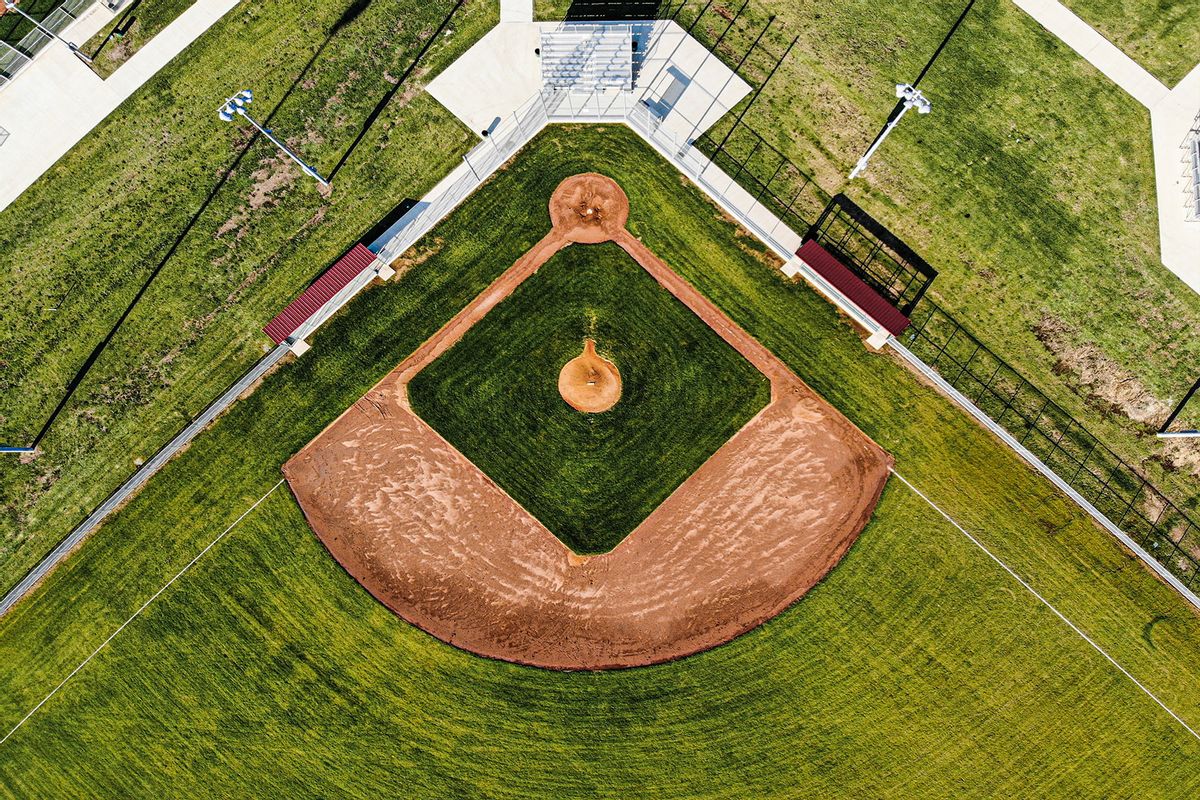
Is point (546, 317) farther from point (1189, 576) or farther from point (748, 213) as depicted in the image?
point (1189, 576)

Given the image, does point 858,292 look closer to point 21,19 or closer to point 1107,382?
point 1107,382

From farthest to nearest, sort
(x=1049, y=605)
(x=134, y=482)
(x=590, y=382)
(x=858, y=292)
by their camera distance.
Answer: (x=134, y=482) → (x=590, y=382) → (x=1049, y=605) → (x=858, y=292)

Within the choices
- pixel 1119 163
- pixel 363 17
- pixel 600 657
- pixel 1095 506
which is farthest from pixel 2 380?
pixel 1119 163

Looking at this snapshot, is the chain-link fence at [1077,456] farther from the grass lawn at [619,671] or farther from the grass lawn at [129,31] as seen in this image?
the grass lawn at [129,31]

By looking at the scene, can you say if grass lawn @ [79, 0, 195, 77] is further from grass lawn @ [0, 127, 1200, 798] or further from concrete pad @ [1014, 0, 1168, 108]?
concrete pad @ [1014, 0, 1168, 108]

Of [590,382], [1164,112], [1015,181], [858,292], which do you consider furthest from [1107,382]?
[590,382]

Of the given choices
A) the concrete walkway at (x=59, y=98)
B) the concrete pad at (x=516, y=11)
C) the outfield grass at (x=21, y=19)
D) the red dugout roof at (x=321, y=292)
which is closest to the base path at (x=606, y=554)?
the red dugout roof at (x=321, y=292)
